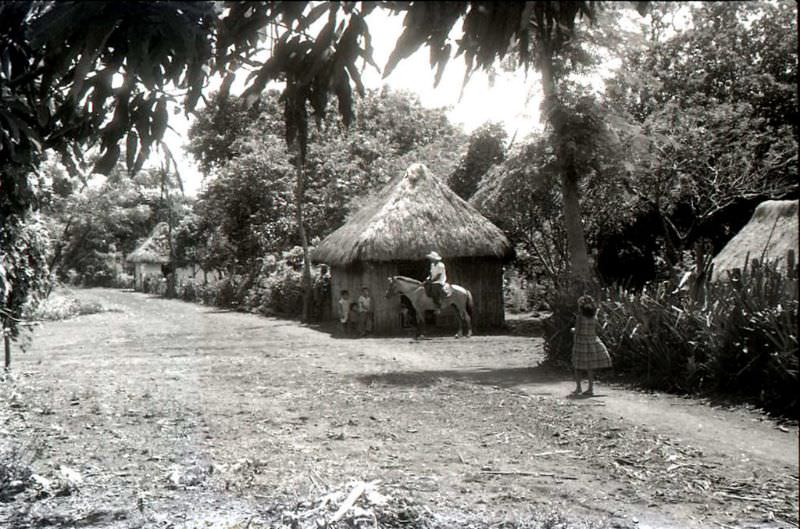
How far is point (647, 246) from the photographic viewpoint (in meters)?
22.5

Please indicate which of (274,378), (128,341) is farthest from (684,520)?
(128,341)

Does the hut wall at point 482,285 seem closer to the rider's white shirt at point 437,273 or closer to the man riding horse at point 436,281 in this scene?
the man riding horse at point 436,281

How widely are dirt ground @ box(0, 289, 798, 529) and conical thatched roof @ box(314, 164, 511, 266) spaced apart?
6443mm

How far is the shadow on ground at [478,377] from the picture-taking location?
11047 millimetres

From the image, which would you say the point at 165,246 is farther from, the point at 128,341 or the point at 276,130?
the point at 128,341

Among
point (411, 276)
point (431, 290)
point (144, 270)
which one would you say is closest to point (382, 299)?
point (411, 276)

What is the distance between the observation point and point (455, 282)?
20328 mm

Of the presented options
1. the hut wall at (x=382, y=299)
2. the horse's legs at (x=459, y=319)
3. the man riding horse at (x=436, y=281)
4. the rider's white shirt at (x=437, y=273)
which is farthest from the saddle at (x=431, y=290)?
the hut wall at (x=382, y=299)

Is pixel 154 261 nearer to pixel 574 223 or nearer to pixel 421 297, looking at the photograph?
pixel 421 297

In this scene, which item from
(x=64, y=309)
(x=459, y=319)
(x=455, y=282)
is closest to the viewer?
(x=459, y=319)

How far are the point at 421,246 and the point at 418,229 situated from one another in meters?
0.53

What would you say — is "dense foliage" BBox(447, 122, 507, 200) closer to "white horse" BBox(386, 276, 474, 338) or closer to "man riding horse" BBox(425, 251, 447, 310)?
"white horse" BBox(386, 276, 474, 338)

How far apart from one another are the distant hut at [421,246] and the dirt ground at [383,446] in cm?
657

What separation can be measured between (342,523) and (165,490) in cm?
174
